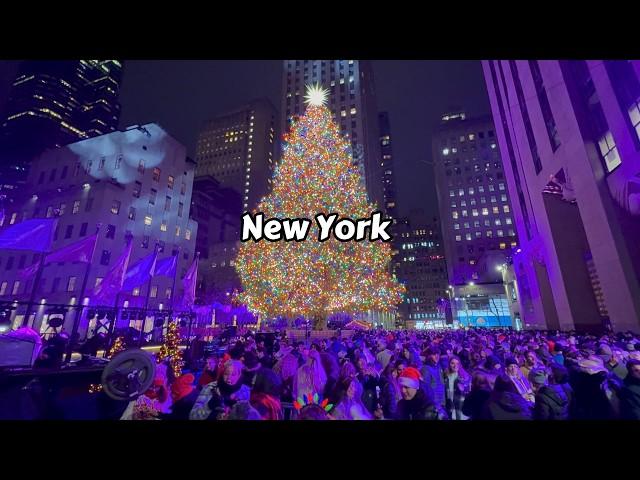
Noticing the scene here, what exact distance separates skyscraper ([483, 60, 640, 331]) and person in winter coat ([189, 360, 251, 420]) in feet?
66.2

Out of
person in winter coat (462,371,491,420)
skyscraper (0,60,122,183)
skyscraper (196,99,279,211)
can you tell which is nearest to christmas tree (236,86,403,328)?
person in winter coat (462,371,491,420)

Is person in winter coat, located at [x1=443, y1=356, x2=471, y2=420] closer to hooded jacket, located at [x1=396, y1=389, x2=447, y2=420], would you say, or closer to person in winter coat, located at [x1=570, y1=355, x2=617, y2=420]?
person in winter coat, located at [x1=570, y1=355, x2=617, y2=420]

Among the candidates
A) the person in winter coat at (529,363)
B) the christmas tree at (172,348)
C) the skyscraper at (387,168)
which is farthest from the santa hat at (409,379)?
the skyscraper at (387,168)

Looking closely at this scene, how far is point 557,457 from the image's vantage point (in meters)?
3.96

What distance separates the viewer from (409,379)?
4996 millimetres

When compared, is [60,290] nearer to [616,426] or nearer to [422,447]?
[422,447]

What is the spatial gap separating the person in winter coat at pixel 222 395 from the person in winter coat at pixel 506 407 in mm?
3924

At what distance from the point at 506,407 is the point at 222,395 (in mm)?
4615

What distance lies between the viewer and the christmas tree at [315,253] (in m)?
20.5

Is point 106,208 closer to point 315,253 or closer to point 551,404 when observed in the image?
point 315,253

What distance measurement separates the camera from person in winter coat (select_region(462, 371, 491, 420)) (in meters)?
5.08

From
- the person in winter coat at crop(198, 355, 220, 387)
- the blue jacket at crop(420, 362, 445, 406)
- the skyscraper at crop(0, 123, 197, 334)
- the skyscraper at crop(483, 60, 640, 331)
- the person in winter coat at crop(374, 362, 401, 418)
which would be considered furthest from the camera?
the skyscraper at crop(0, 123, 197, 334)

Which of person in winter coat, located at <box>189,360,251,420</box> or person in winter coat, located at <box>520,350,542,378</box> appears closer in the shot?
person in winter coat, located at <box>189,360,251,420</box>

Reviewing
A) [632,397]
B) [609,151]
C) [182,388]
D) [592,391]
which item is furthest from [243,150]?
[632,397]
